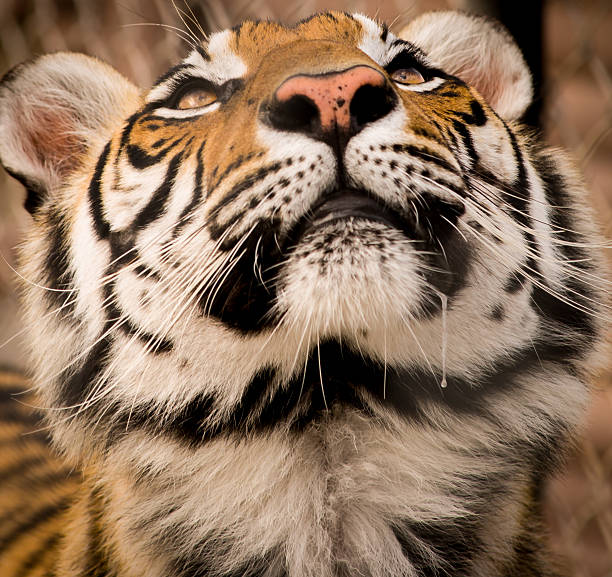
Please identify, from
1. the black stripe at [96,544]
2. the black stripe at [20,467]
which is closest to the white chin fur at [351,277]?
the black stripe at [96,544]

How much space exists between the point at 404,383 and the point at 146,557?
1.25 feet

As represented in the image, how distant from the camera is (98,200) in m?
0.95

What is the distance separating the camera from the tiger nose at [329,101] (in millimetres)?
672

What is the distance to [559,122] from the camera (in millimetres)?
1571

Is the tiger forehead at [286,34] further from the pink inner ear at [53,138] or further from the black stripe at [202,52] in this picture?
the pink inner ear at [53,138]

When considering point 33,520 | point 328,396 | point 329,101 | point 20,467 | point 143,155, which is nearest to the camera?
point 329,101

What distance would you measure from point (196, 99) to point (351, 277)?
382 millimetres

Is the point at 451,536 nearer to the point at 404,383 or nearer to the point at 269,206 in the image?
the point at 404,383

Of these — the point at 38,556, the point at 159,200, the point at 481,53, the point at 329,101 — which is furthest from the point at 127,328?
the point at 481,53

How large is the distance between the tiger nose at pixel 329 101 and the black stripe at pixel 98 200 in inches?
12.7

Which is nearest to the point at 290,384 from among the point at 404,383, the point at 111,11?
the point at 404,383

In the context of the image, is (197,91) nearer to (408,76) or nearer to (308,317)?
(408,76)

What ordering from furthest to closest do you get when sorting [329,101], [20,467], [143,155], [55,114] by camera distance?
[20,467] < [55,114] < [143,155] < [329,101]

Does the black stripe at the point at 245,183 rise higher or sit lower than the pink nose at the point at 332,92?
lower
